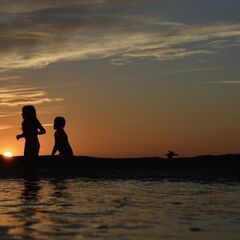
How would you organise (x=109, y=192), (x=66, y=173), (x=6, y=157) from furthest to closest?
1. (x=6, y=157)
2. (x=66, y=173)
3. (x=109, y=192)

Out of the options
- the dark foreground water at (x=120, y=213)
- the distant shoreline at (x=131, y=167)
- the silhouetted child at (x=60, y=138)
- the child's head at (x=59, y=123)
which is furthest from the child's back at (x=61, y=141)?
the dark foreground water at (x=120, y=213)

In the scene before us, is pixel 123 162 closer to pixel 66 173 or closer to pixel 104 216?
pixel 66 173

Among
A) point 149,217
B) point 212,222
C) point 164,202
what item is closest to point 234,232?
point 212,222

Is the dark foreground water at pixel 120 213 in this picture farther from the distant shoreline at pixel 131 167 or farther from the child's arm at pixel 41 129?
the child's arm at pixel 41 129

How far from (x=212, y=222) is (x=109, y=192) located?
345cm

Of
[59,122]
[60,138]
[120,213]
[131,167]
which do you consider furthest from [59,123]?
→ [120,213]

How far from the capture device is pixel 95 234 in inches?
194

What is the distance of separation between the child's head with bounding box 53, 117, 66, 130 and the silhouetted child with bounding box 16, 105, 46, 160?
0.88m

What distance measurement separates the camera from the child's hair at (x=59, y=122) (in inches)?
643

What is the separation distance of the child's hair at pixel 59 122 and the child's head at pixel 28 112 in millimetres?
952

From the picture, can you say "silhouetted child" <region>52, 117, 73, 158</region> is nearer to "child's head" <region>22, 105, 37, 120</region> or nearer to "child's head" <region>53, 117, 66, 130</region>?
"child's head" <region>53, 117, 66, 130</region>

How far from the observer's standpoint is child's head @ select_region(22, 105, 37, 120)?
1548 centimetres

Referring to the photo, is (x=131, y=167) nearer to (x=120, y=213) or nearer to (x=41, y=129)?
(x=41, y=129)

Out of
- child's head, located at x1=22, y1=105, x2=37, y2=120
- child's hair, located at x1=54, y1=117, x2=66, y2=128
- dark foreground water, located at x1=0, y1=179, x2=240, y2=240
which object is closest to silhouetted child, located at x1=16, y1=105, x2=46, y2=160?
child's head, located at x1=22, y1=105, x2=37, y2=120
